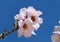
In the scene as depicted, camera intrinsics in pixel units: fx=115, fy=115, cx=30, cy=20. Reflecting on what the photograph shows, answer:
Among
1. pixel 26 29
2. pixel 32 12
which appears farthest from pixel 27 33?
pixel 32 12

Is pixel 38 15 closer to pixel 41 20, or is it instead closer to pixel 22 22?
pixel 41 20

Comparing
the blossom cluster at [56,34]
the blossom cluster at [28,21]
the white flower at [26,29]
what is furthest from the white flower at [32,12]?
the blossom cluster at [56,34]

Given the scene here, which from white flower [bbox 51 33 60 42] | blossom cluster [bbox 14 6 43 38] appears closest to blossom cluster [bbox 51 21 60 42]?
white flower [bbox 51 33 60 42]

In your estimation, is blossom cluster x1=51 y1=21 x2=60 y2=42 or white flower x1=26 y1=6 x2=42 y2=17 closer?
blossom cluster x1=51 y1=21 x2=60 y2=42

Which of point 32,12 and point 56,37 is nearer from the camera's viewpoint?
point 56,37

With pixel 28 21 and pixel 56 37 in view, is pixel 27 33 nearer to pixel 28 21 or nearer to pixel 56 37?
pixel 28 21

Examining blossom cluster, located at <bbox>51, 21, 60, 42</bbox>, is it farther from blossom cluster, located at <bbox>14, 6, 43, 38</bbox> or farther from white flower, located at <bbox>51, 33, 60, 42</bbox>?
blossom cluster, located at <bbox>14, 6, 43, 38</bbox>

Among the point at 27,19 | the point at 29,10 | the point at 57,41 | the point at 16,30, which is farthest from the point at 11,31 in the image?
the point at 57,41

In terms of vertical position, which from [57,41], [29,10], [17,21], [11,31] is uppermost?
[29,10]
